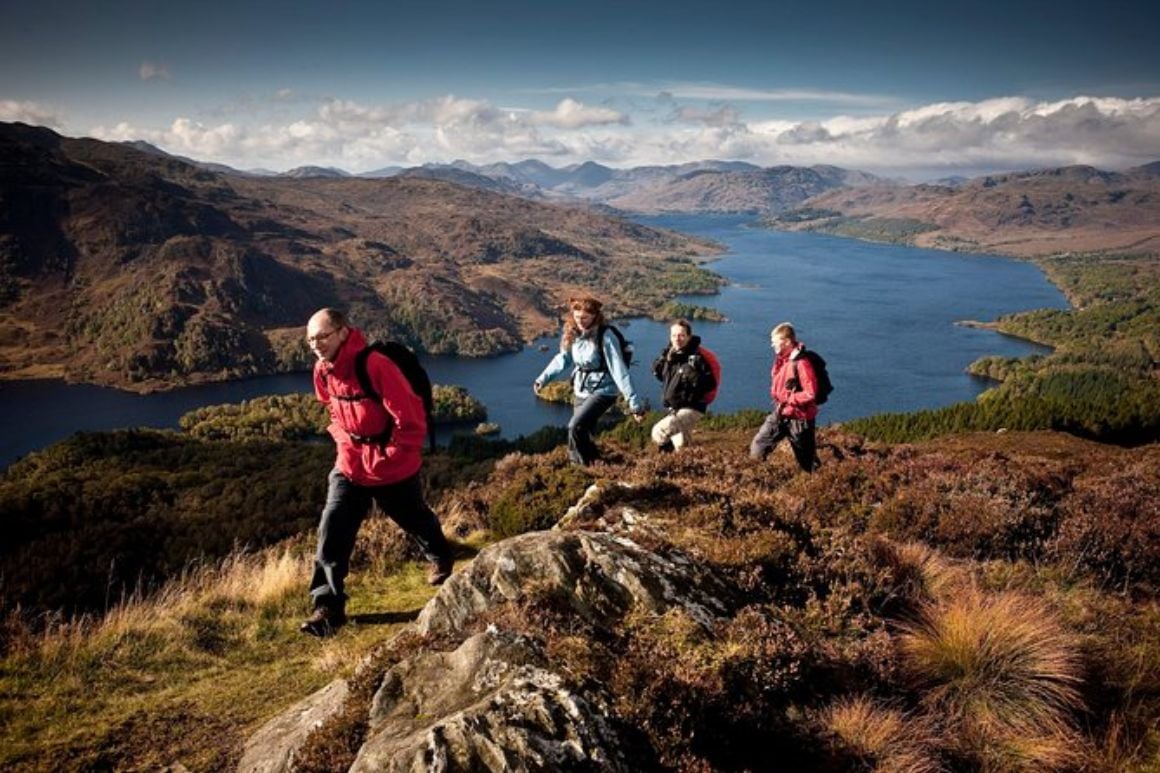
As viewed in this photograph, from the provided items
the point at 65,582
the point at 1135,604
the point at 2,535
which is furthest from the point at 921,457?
the point at 2,535

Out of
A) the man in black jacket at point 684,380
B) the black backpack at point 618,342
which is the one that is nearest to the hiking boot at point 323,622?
the black backpack at point 618,342

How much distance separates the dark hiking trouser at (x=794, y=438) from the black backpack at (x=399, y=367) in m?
6.96

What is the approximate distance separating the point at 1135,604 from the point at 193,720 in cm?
936

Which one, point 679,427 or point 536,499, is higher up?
point 679,427

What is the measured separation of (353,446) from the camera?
672 centimetres

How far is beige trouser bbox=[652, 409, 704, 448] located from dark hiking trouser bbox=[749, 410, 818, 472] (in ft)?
4.44

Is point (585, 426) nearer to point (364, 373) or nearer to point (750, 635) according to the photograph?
point (364, 373)

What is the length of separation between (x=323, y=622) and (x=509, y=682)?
3936mm

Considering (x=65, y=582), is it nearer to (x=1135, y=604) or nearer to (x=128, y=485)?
(x=1135, y=604)

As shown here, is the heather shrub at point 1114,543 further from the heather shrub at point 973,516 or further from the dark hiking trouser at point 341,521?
the dark hiking trouser at point 341,521

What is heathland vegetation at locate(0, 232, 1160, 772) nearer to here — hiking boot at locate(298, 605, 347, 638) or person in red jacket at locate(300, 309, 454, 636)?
hiking boot at locate(298, 605, 347, 638)

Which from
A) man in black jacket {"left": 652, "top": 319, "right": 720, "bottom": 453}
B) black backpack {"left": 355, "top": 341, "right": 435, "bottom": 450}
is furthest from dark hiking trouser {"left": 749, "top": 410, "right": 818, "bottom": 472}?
black backpack {"left": 355, "top": 341, "right": 435, "bottom": 450}

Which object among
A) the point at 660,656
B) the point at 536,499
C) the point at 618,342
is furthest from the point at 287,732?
the point at 618,342

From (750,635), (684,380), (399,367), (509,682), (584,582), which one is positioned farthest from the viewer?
(684,380)
